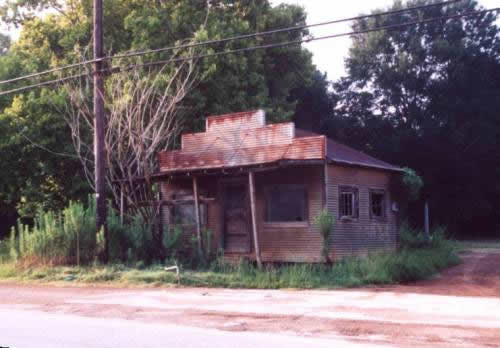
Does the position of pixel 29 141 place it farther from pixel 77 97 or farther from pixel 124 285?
pixel 124 285

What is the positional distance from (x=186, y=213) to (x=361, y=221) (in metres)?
5.53

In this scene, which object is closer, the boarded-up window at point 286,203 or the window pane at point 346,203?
the boarded-up window at point 286,203

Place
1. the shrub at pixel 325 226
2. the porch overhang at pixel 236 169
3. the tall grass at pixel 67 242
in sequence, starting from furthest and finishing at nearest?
the tall grass at pixel 67 242, the porch overhang at pixel 236 169, the shrub at pixel 325 226

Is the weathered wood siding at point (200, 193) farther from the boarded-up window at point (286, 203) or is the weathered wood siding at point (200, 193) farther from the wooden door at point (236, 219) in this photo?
the boarded-up window at point (286, 203)

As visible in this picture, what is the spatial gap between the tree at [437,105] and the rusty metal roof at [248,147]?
17485 millimetres

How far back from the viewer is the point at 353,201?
18.6 metres

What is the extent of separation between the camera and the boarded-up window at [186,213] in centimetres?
1959

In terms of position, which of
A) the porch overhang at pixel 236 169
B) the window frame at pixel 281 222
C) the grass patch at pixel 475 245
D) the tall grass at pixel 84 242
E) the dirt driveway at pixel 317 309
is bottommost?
the dirt driveway at pixel 317 309

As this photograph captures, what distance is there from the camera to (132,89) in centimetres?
2002

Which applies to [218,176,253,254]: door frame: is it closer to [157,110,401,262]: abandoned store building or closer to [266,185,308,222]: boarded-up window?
[157,110,401,262]: abandoned store building

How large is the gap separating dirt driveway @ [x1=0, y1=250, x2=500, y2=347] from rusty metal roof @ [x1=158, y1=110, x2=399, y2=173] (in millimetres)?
4564

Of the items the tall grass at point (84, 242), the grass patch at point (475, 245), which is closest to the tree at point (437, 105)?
the grass patch at point (475, 245)

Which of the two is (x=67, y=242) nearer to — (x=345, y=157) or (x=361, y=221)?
(x=345, y=157)

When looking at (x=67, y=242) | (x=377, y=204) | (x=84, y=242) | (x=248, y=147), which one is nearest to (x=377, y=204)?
(x=377, y=204)
